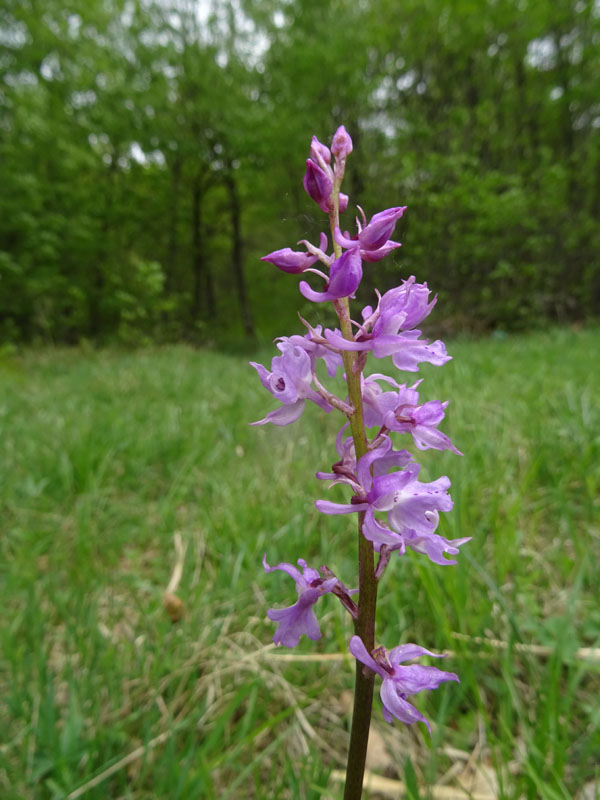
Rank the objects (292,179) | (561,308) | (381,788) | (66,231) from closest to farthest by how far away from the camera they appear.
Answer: (381,788) → (561,308) → (66,231) → (292,179)

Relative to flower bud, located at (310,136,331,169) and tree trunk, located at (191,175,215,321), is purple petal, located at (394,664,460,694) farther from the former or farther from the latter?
tree trunk, located at (191,175,215,321)

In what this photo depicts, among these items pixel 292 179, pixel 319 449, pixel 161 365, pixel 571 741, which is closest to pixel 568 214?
pixel 292 179

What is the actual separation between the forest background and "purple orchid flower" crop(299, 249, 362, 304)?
1063 cm

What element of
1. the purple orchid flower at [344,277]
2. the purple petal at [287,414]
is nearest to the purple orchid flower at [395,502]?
the purple petal at [287,414]

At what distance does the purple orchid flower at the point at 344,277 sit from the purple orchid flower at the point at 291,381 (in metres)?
0.10

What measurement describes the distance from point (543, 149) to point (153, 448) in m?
16.2

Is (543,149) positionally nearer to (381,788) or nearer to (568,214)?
(568,214)

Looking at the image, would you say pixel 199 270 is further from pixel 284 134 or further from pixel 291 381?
pixel 291 381

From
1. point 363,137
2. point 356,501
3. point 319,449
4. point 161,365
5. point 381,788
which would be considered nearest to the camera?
point 356,501

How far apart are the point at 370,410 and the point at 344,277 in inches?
8.9

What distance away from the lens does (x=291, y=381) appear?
0.83m

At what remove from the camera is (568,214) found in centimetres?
1516

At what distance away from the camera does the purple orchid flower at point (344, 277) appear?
2.39 ft

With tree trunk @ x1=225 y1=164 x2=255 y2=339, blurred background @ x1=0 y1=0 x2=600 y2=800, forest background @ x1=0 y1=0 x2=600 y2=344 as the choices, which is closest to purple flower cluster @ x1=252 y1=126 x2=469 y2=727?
blurred background @ x1=0 y1=0 x2=600 y2=800
